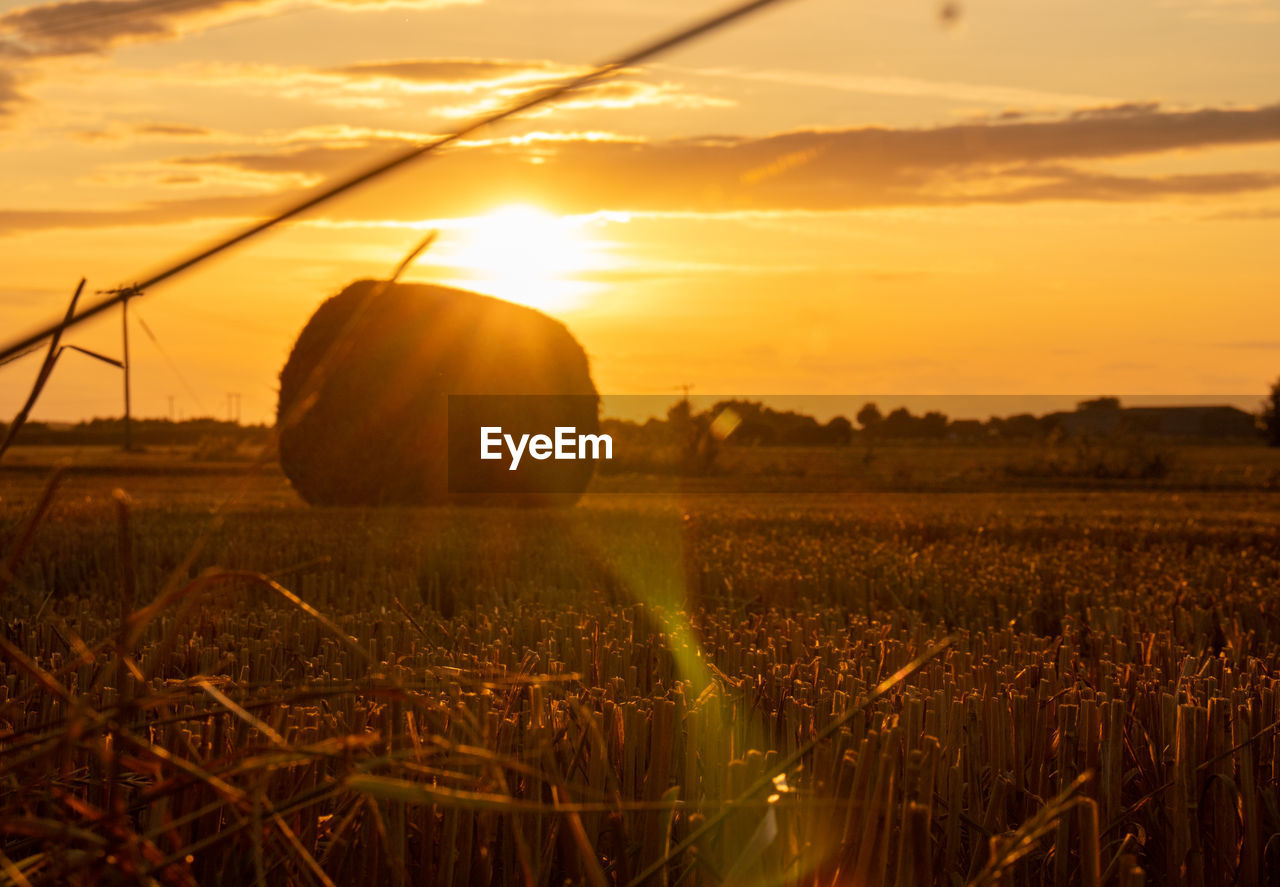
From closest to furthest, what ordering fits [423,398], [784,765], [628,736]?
1. [784,765]
2. [628,736]
3. [423,398]

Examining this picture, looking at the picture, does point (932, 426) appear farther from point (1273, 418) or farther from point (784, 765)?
point (784, 765)

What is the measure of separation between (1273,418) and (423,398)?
5099cm

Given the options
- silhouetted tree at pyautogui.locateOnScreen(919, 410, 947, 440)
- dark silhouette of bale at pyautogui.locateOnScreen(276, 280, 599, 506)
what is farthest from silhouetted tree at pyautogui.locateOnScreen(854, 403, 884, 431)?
dark silhouette of bale at pyautogui.locateOnScreen(276, 280, 599, 506)

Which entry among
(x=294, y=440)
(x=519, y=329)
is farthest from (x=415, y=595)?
(x=519, y=329)

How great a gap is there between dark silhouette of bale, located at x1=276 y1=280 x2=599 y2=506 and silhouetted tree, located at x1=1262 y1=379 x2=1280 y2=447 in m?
47.3

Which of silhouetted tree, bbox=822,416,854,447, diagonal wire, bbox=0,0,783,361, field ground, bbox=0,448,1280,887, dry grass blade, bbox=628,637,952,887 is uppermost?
diagonal wire, bbox=0,0,783,361

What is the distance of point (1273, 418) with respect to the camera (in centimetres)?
5431

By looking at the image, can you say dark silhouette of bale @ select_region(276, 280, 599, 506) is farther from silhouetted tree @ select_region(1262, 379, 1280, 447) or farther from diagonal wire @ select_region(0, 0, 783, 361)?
silhouetted tree @ select_region(1262, 379, 1280, 447)

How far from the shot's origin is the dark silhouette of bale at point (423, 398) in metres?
16.4

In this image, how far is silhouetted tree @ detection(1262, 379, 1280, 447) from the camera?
2119 inches

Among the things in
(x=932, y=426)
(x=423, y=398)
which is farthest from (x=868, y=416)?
(x=423, y=398)

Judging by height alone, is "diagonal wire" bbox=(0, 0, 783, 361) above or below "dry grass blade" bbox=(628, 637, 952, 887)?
above

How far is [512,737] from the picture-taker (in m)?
2.05

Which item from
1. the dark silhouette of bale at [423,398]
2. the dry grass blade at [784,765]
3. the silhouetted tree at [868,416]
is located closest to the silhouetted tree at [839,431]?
the silhouetted tree at [868,416]
